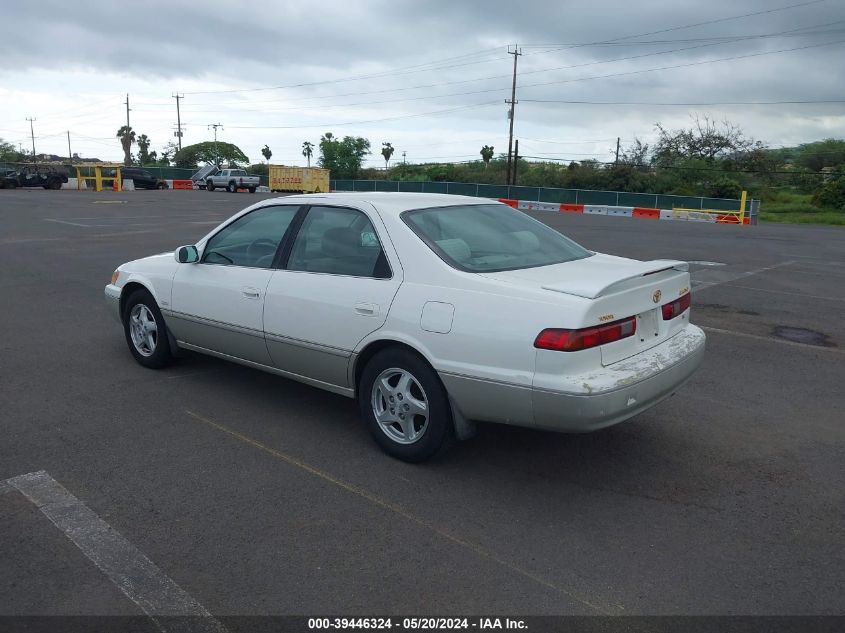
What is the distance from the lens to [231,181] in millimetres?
48812

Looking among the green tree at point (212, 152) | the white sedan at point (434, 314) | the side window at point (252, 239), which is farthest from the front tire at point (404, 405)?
the green tree at point (212, 152)

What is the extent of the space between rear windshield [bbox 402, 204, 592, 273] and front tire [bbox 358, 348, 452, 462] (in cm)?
65

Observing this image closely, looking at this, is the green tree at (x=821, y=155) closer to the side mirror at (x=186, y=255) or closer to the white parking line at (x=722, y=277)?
the white parking line at (x=722, y=277)

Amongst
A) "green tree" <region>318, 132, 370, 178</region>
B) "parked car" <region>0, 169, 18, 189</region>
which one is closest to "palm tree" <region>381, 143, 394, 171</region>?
"green tree" <region>318, 132, 370, 178</region>

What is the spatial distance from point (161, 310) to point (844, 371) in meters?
5.91

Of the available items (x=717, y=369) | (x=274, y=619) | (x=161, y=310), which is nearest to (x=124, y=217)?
(x=161, y=310)

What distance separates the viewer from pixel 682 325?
15.5ft

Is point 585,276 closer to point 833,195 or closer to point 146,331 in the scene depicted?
point 146,331

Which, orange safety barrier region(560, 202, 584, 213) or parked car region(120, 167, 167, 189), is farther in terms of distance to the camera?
parked car region(120, 167, 167, 189)

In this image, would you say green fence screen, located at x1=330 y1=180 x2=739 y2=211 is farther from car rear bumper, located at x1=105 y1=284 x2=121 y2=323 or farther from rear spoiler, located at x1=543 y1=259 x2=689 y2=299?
rear spoiler, located at x1=543 y1=259 x2=689 y2=299

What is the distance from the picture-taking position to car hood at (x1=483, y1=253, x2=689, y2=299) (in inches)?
154

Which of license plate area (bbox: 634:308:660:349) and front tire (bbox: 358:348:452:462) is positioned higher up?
license plate area (bbox: 634:308:660:349)

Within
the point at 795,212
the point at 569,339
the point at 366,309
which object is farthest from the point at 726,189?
the point at 569,339

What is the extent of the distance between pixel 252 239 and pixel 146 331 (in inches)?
57.7
